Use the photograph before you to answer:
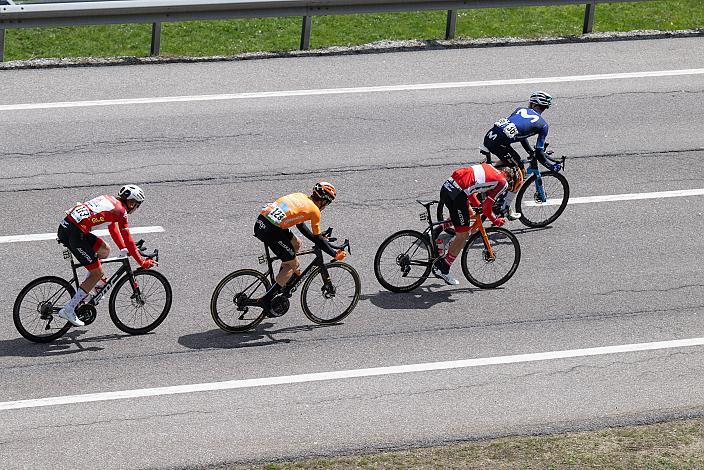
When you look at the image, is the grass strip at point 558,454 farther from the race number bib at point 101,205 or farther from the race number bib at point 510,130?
the race number bib at point 510,130

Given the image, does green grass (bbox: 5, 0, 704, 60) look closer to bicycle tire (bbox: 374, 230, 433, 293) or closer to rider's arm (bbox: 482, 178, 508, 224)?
rider's arm (bbox: 482, 178, 508, 224)

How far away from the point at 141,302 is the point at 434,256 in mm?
3610

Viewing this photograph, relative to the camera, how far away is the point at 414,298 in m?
14.1

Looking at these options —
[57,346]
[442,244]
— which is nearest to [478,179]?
[442,244]

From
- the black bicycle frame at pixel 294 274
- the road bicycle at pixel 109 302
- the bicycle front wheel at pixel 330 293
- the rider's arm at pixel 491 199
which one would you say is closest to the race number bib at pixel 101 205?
the road bicycle at pixel 109 302

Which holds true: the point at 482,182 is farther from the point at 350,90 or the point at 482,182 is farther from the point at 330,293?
the point at 350,90

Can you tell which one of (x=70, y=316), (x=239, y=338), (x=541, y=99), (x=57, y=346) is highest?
(x=541, y=99)

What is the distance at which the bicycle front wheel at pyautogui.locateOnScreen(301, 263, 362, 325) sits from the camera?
13.3 metres

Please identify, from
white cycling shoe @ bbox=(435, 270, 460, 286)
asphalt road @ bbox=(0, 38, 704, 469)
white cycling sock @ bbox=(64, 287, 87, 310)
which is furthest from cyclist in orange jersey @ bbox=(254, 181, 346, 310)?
white cycling sock @ bbox=(64, 287, 87, 310)

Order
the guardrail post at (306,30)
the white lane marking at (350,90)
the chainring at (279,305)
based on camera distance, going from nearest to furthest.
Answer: the chainring at (279,305) → the white lane marking at (350,90) → the guardrail post at (306,30)

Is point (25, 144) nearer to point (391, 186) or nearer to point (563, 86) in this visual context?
point (391, 186)

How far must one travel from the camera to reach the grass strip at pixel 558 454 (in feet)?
34.7

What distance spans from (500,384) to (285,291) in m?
Result: 2.67

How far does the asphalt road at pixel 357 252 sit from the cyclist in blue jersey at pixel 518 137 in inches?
31.1
